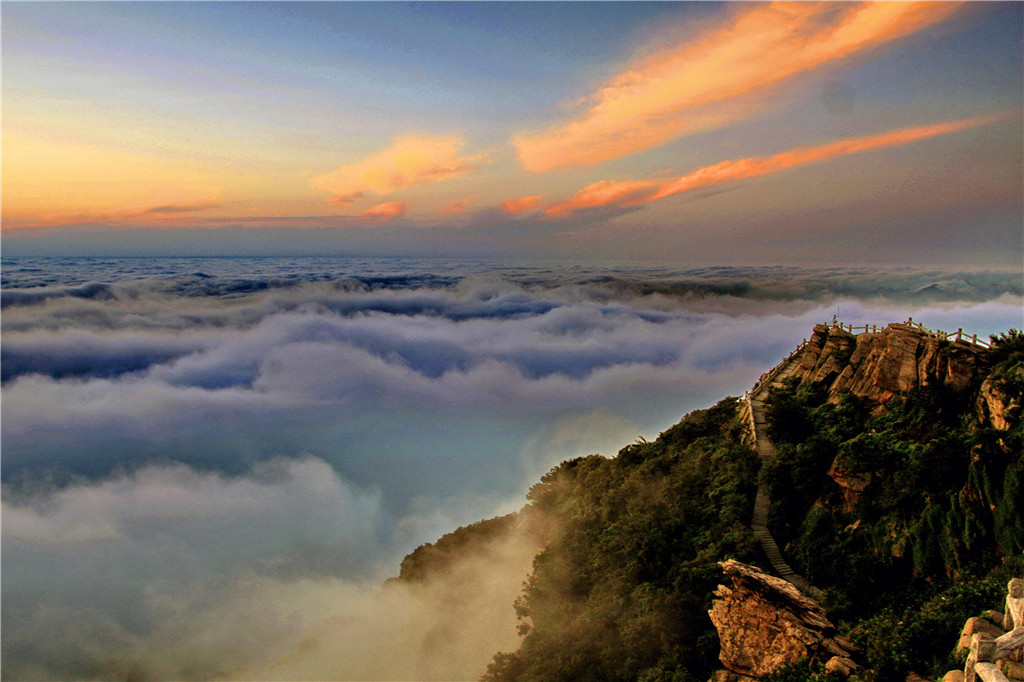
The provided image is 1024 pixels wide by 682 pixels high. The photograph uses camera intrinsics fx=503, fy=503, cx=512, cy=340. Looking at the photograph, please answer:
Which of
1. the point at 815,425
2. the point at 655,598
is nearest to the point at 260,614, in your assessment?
the point at 655,598

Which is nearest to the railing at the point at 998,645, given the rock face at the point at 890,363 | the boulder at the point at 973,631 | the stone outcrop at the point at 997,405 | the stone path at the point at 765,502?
the boulder at the point at 973,631

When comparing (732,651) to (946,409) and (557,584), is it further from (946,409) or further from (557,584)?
(946,409)

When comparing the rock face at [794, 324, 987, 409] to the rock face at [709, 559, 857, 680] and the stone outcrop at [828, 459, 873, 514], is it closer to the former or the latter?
the stone outcrop at [828, 459, 873, 514]

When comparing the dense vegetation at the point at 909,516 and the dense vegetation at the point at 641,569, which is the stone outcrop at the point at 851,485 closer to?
the dense vegetation at the point at 909,516

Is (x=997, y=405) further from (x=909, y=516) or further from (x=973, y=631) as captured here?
(x=973, y=631)

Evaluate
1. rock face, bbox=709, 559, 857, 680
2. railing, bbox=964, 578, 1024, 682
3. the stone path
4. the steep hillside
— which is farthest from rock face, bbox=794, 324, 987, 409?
rock face, bbox=709, 559, 857, 680
